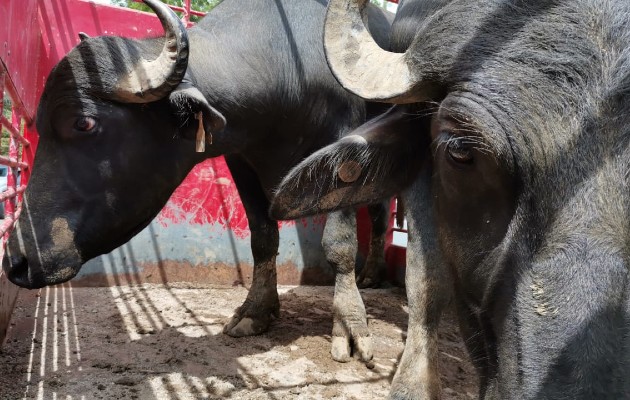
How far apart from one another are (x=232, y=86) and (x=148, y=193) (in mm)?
891

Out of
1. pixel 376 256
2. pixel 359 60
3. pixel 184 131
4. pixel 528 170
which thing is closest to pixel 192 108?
pixel 184 131

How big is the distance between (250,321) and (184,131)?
161 cm

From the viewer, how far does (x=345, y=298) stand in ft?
13.0

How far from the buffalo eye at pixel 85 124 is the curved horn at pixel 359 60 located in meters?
1.79

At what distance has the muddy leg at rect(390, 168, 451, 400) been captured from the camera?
2.78 metres

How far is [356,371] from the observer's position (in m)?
3.55

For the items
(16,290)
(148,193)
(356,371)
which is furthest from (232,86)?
(16,290)

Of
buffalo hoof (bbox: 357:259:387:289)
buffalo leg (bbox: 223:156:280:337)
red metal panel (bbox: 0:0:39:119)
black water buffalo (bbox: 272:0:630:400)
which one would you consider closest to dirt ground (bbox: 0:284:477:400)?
buffalo leg (bbox: 223:156:280:337)

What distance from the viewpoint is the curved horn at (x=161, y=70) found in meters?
3.03

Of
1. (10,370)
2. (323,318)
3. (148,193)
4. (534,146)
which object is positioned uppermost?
(534,146)

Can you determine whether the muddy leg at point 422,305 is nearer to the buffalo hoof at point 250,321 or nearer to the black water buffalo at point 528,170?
the black water buffalo at point 528,170

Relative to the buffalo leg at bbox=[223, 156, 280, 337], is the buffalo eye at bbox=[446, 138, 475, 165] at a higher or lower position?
higher

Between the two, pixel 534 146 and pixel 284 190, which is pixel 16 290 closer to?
pixel 284 190

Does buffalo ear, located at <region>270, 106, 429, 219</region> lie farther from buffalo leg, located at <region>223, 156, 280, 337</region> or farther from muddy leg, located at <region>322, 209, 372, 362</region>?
buffalo leg, located at <region>223, 156, 280, 337</region>
